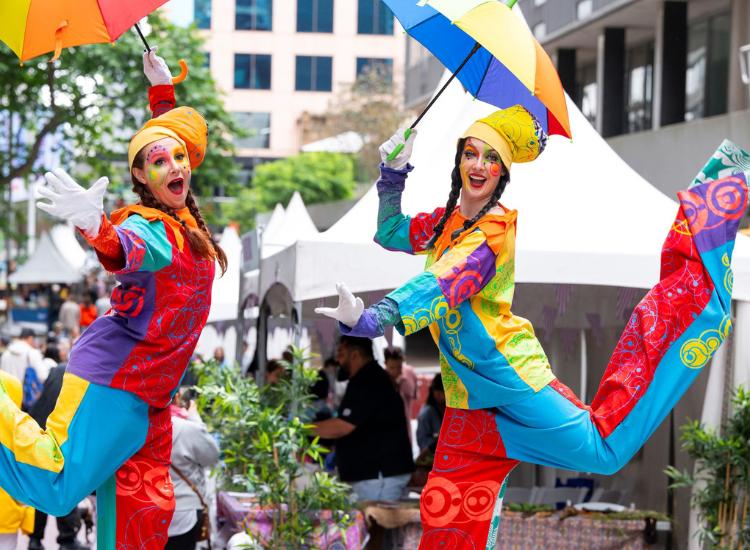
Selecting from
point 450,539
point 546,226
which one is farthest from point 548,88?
point 546,226

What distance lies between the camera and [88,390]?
505cm

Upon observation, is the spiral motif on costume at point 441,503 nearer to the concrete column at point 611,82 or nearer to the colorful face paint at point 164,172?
the colorful face paint at point 164,172

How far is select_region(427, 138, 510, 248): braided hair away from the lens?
5113 mm

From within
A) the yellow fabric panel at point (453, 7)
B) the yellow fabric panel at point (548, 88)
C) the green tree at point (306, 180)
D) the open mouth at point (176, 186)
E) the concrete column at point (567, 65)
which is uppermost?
the concrete column at point (567, 65)

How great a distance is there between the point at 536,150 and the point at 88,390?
193cm

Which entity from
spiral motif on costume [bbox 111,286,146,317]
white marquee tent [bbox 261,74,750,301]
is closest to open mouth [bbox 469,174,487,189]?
spiral motif on costume [bbox 111,286,146,317]

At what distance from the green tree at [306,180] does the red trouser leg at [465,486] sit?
46.6m

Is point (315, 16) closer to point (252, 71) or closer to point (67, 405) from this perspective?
point (252, 71)

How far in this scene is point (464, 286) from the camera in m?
4.81

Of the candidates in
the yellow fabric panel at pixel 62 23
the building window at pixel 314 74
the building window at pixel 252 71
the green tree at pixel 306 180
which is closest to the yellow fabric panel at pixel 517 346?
the yellow fabric panel at pixel 62 23

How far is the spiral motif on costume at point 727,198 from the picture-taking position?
513cm

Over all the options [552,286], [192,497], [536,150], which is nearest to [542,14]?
[552,286]

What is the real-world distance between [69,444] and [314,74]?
206ft

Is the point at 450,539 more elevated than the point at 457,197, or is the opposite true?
the point at 457,197
